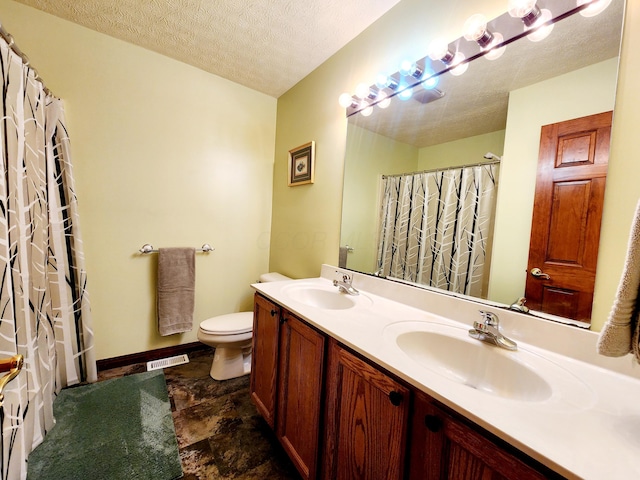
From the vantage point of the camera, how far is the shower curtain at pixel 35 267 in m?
0.97

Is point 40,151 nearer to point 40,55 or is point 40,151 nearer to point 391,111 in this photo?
point 40,55

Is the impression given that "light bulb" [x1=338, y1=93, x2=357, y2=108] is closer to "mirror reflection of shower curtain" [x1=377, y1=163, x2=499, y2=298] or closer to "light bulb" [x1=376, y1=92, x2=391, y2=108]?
"light bulb" [x1=376, y1=92, x2=391, y2=108]

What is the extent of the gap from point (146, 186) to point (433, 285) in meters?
2.09

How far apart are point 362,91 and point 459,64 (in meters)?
0.54

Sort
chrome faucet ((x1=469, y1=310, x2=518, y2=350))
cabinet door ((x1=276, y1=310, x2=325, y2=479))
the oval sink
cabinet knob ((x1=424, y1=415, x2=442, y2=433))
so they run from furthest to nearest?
1. cabinet door ((x1=276, y1=310, x2=325, y2=479))
2. chrome faucet ((x1=469, y1=310, x2=518, y2=350))
3. the oval sink
4. cabinet knob ((x1=424, y1=415, x2=442, y2=433))

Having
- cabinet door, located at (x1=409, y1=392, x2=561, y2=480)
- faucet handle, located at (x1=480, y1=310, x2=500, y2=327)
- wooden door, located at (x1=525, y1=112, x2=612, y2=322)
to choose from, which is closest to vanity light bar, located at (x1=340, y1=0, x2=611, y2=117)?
wooden door, located at (x1=525, y1=112, x2=612, y2=322)

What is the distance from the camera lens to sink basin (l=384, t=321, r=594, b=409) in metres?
0.64

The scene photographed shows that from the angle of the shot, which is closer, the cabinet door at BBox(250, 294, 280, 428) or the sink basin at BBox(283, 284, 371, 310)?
the cabinet door at BBox(250, 294, 280, 428)

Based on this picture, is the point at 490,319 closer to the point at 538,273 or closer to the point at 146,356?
the point at 538,273

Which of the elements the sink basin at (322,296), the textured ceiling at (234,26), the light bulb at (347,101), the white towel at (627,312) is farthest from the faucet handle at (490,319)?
the textured ceiling at (234,26)

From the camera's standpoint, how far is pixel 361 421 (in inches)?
30.6

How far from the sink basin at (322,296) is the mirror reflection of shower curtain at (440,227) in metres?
0.27

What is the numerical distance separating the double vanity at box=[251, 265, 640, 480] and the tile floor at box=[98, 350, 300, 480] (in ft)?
0.62

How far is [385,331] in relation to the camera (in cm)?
91
